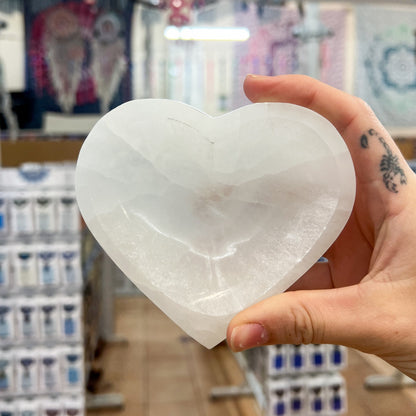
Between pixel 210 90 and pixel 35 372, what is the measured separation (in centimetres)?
324

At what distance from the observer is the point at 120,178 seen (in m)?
0.82

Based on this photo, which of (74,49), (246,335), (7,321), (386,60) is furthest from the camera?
(386,60)

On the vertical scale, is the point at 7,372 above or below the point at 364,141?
below

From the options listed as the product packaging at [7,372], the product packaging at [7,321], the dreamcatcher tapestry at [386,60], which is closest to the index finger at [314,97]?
the product packaging at [7,321]

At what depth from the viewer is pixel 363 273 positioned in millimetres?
1055

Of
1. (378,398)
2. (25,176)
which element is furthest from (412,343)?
(378,398)

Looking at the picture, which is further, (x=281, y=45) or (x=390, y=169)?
(x=281, y=45)

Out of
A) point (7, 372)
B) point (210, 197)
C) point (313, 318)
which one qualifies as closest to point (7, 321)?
point (7, 372)

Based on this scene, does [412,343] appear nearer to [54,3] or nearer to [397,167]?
[397,167]

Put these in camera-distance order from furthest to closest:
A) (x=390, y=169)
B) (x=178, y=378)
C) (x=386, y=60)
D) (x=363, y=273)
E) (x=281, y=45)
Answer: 1. (x=386, y=60)
2. (x=281, y=45)
3. (x=178, y=378)
4. (x=363, y=273)
5. (x=390, y=169)

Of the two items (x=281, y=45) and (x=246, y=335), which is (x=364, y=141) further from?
(x=281, y=45)

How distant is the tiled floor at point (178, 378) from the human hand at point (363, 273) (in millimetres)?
2149

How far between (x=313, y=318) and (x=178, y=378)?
2591 mm

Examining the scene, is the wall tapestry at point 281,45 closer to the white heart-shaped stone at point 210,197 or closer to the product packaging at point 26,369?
the product packaging at point 26,369
